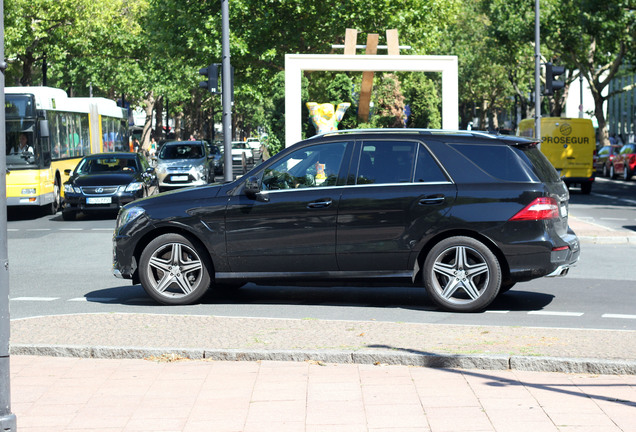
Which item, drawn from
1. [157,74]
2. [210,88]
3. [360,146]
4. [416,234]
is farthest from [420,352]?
[157,74]

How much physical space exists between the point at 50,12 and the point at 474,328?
120 ft

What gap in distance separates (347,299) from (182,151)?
83.0 ft

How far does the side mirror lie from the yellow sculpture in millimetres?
16059

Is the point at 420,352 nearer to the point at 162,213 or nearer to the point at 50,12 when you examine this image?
the point at 162,213

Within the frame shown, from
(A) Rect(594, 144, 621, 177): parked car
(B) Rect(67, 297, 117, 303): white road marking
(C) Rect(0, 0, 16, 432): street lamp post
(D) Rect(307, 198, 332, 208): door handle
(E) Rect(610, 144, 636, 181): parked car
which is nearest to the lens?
(C) Rect(0, 0, 16, 432): street lamp post


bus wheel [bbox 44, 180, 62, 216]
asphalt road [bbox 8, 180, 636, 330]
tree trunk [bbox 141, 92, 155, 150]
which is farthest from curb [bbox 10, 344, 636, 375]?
tree trunk [bbox 141, 92, 155, 150]

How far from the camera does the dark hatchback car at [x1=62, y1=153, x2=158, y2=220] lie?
75.3ft

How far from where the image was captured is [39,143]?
2412 cm

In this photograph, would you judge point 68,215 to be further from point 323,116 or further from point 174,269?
point 174,269

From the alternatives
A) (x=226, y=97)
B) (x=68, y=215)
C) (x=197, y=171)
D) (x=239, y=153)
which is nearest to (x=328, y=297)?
(x=226, y=97)

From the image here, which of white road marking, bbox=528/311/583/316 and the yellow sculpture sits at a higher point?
the yellow sculpture

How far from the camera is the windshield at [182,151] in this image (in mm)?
34656

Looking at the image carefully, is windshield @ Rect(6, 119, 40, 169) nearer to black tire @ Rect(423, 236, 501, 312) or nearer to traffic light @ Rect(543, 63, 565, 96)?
traffic light @ Rect(543, 63, 565, 96)

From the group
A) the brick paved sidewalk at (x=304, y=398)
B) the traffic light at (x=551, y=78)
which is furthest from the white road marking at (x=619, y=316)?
the traffic light at (x=551, y=78)
